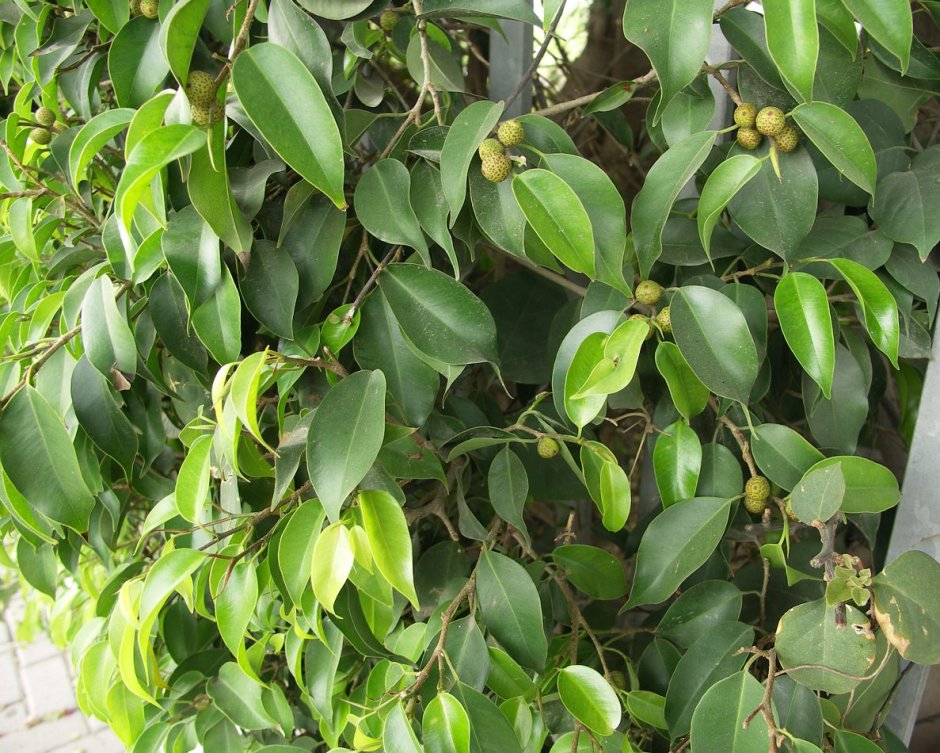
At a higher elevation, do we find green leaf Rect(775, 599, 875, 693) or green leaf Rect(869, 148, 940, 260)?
green leaf Rect(869, 148, 940, 260)

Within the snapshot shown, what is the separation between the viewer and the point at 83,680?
66 cm

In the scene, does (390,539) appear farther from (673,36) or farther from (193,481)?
(673,36)

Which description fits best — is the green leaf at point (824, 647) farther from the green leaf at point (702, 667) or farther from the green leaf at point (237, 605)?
the green leaf at point (237, 605)

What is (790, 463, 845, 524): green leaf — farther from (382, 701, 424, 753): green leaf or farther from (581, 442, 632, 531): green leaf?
(382, 701, 424, 753): green leaf

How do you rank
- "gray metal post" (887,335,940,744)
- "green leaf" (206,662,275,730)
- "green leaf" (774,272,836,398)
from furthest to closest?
"green leaf" (206,662,275,730) → "gray metal post" (887,335,940,744) → "green leaf" (774,272,836,398)

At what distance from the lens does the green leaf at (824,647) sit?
0.50m

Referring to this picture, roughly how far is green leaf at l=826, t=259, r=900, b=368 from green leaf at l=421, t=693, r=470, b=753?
0.38 metres

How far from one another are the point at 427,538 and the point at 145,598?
30 centimetres

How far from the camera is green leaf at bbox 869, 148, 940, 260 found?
533 mm

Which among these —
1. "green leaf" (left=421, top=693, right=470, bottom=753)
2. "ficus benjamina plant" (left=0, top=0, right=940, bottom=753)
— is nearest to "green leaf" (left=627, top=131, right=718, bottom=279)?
"ficus benjamina plant" (left=0, top=0, right=940, bottom=753)

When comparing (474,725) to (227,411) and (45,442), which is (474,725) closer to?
(227,411)

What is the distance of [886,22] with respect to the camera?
1.47 feet

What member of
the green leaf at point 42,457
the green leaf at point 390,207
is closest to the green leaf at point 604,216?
the green leaf at point 390,207

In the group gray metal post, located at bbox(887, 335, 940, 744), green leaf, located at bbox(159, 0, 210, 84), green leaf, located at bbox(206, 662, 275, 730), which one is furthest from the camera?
green leaf, located at bbox(206, 662, 275, 730)
